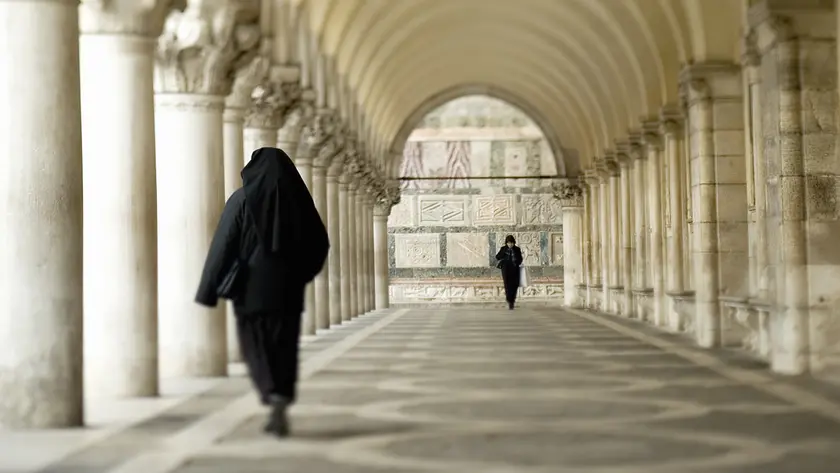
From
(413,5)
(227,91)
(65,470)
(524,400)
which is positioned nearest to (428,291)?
(413,5)

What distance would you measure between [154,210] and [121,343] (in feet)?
3.76

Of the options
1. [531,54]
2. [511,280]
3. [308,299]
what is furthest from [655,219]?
[531,54]

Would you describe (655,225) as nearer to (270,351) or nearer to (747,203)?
(747,203)

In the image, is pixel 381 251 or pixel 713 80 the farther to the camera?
pixel 381 251

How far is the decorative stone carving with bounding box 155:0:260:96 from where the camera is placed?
13656 millimetres

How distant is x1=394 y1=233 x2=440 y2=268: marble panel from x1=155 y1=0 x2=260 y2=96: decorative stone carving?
108 ft

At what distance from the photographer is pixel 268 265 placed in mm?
8922

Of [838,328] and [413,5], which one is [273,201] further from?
[413,5]

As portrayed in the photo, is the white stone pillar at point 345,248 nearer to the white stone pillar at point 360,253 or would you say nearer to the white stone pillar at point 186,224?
the white stone pillar at point 360,253

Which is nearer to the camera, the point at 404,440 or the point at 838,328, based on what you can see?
the point at 404,440

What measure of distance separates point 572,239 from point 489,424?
35140 millimetres

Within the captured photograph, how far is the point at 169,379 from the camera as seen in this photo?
45.2 ft

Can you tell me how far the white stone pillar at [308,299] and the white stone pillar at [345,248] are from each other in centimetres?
492

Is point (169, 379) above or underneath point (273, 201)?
underneath
